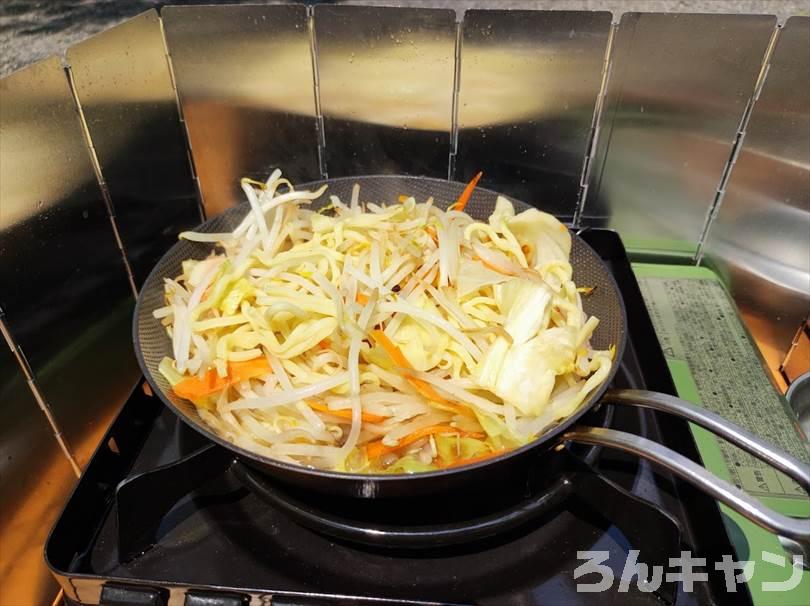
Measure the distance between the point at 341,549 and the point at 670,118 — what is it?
1.29m

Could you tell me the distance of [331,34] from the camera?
1.55 meters

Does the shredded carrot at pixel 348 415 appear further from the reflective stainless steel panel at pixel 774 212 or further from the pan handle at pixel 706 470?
the reflective stainless steel panel at pixel 774 212

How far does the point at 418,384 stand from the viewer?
1.06 metres

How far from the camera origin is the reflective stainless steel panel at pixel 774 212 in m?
1.46

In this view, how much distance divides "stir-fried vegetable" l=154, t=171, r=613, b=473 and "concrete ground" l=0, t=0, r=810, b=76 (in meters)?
0.50

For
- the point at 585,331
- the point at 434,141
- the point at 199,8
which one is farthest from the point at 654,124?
the point at 199,8

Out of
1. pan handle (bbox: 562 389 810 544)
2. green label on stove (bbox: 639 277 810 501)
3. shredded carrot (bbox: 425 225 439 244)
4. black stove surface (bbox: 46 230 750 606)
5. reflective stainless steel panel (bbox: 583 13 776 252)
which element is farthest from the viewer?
reflective stainless steel panel (bbox: 583 13 776 252)

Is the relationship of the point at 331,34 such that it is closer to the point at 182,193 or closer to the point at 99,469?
the point at 182,193

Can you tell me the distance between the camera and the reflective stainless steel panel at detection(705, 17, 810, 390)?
4.79ft

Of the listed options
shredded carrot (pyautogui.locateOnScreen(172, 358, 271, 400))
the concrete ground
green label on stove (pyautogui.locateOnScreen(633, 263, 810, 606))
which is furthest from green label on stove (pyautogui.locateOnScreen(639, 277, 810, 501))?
shredded carrot (pyautogui.locateOnScreen(172, 358, 271, 400))

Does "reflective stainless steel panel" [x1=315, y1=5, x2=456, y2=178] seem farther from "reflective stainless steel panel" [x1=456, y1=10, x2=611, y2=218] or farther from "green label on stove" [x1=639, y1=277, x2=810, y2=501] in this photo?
"green label on stove" [x1=639, y1=277, x2=810, y2=501]

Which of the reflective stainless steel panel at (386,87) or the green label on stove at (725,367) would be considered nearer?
the green label on stove at (725,367)

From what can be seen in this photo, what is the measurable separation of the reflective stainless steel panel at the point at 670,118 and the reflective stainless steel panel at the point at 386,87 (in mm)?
429

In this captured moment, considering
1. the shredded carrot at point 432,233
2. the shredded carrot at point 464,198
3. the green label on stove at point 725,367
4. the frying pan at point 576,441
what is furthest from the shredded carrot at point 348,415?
the green label on stove at point 725,367
